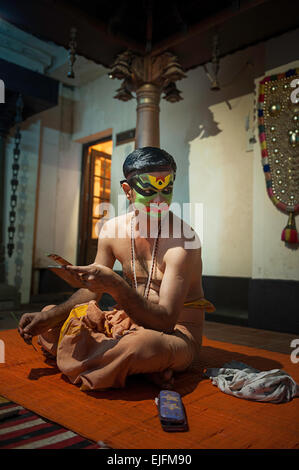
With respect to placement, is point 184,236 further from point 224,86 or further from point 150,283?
point 224,86

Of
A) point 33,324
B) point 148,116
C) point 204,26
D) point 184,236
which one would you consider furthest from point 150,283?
point 204,26

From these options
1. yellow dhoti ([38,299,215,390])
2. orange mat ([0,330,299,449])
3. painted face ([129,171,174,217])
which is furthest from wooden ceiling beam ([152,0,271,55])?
orange mat ([0,330,299,449])

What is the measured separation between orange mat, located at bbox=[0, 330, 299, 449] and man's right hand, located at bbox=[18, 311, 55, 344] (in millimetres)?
254

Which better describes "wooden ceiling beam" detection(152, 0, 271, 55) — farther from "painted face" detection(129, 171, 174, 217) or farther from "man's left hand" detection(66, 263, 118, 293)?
"man's left hand" detection(66, 263, 118, 293)

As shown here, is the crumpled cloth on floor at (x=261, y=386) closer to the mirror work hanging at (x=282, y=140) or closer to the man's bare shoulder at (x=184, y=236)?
the man's bare shoulder at (x=184, y=236)

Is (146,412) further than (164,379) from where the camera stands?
No

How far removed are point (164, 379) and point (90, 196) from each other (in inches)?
231

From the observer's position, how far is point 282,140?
160 inches

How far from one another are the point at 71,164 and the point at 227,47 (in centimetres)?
394

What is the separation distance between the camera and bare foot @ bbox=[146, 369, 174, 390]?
1907mm

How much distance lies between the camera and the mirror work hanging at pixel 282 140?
12.9 ft

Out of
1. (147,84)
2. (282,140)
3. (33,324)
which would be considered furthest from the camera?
(147,84)

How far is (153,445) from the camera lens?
1.32 metres
